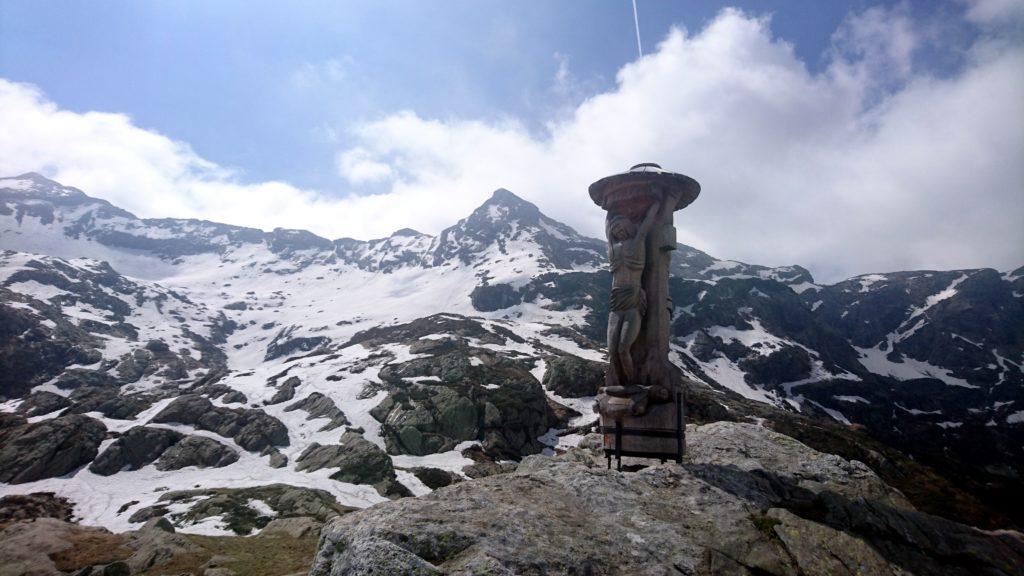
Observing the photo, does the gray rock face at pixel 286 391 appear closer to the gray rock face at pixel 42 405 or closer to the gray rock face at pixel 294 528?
the gray rock face at pixel 42 405

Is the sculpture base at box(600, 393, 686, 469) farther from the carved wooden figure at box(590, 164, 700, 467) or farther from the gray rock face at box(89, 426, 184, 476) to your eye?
the gray rock face at box(89, 426, 184, 476)

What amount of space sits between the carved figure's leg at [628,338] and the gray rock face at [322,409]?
59663 millimetres

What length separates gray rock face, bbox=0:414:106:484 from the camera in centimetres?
5244

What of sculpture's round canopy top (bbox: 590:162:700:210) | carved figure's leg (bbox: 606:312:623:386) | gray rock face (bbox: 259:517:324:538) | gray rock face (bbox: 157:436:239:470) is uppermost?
sculpture's round canopy top (bbox: 590:162:700:210)

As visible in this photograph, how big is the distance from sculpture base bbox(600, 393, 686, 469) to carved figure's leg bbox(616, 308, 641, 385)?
78cm

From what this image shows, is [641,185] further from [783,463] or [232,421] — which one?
[232,421]

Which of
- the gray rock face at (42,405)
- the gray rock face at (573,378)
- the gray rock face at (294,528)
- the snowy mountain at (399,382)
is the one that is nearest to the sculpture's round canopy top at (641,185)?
the gray rock face at (294,528)

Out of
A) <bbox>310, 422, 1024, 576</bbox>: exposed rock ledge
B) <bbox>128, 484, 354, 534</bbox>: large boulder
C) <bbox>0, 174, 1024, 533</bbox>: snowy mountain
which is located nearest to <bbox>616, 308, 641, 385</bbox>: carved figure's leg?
<bbox>310, 422, 1024, 576</bbox>: exposed rock ledge

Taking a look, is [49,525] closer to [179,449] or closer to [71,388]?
[179,449]

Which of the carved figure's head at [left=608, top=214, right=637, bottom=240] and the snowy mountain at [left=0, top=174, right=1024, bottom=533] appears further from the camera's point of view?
the snowy mountain at [left=0, top=174, right=1024, bottom=533]

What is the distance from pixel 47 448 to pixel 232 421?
18.3 meters

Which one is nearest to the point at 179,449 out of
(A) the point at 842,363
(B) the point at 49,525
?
(B) the point at 49,525

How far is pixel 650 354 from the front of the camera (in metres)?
11.8

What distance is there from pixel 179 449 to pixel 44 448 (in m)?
13.1
